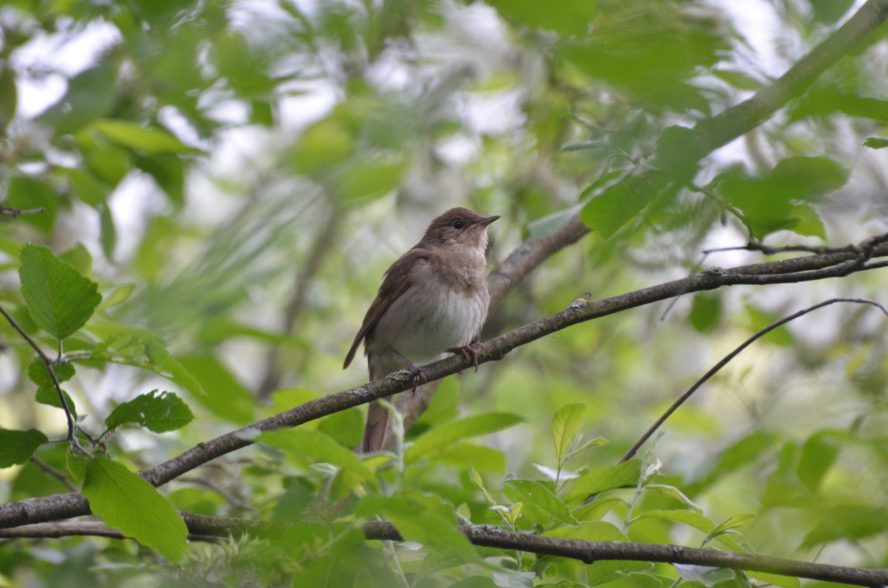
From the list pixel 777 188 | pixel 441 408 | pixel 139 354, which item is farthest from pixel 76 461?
pixel 777 188

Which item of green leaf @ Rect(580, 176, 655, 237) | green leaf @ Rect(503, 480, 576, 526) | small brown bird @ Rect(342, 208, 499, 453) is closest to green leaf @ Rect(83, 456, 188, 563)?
green leaf @ Rect(503, 480, 576, 526)

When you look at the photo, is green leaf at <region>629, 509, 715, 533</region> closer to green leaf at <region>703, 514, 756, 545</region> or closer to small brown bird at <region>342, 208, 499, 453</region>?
green leaf at <region>703, 514, 756, 545</region>

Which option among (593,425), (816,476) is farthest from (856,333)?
(816,476)

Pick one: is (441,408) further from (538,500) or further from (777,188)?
(777,188)

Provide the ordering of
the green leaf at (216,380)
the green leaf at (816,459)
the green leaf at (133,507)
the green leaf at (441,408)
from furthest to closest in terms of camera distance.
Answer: the green leaf at (216,380) < the green leaf at (441,408) < the green leaf at (816,459) < the green leaf at (133,507)

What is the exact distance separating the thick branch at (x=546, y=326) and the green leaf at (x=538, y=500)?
0.57 m

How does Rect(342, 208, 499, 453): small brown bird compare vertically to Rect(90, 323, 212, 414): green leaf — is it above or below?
below

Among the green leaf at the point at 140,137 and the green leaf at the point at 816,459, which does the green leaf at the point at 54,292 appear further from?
the green leaf at the point at 816,459

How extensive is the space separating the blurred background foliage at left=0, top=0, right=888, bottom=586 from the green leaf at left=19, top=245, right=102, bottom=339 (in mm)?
164

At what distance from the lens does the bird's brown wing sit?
5730mm

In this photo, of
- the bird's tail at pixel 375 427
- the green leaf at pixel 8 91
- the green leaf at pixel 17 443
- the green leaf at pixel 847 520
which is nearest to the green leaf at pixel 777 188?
the green leaf at pixel 847 520

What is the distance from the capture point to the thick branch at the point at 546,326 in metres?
2.50

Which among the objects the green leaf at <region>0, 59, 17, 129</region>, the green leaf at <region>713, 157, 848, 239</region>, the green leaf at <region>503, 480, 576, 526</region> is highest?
the green leaf at <region>713, 157, 848, 239</region>

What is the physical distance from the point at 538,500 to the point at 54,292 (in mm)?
1348
